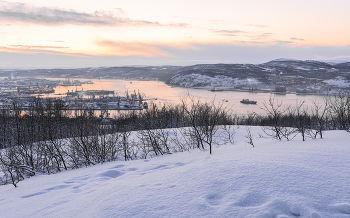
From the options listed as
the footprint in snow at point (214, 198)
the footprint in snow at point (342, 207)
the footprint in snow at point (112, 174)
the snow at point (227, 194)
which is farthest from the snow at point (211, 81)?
the footprint in snow at point (342, 207)

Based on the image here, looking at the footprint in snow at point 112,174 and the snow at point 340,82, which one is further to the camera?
the snow at point 340,82

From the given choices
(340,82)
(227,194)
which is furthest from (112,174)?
(340,82)

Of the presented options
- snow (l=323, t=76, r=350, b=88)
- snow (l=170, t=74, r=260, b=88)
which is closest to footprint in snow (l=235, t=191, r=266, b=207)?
snow (l=170, t=74, r=260, b=88)

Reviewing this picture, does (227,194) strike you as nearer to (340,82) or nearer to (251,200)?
(251,200)

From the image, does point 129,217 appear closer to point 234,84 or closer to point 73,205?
point 73,205

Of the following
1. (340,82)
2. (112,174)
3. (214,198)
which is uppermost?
(340,82)

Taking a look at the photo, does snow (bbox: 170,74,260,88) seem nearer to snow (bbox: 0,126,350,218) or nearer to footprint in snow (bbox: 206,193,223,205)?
snow (bbox: 0,126,350,218)

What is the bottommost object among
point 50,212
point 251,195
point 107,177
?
point 107,177

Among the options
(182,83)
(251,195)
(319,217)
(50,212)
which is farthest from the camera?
(182,83)

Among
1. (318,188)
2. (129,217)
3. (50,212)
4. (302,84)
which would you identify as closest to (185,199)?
(129,217)

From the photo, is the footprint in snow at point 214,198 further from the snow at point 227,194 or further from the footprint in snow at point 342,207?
the footprint in snow at point 342,207

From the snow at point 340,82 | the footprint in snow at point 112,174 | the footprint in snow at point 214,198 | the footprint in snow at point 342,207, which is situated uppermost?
the snow at point 340,82
